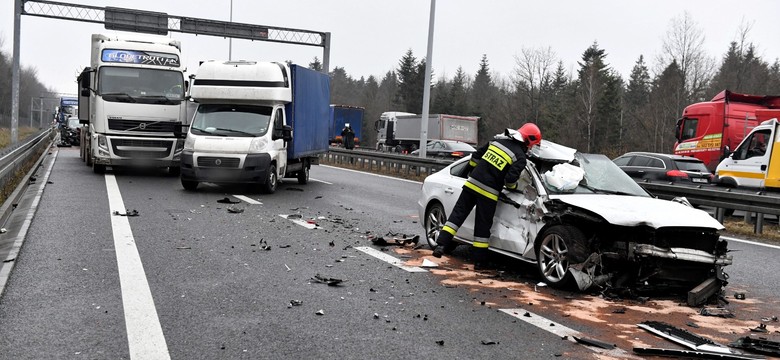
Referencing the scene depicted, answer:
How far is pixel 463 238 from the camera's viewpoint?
849 centimetres

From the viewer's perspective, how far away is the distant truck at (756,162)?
15820 mm

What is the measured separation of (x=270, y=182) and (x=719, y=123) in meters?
14.0

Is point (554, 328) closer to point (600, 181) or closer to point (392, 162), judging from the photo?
point (600, 181)

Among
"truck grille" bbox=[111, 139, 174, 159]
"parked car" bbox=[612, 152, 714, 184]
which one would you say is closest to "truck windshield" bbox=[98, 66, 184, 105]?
"truck grille" bbox=[111, 139, 174, 159]

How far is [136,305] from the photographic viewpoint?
581cm

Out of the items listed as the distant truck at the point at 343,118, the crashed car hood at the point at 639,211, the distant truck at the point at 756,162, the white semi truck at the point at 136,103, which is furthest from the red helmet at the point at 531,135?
the distant truck at the point at 343,118

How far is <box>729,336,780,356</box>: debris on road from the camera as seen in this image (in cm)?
500

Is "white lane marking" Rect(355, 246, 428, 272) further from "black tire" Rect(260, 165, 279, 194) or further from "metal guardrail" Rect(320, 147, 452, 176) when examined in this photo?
"metal guardrail" Rect(320, 147, 452, 176)

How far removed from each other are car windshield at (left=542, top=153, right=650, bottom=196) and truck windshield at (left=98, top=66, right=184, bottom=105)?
1338cm

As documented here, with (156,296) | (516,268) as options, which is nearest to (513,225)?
(516,268)

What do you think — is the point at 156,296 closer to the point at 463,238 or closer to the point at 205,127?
the point at 463,238

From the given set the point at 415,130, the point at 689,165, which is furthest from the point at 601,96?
the point at 689,165

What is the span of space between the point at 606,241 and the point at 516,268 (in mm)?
1610

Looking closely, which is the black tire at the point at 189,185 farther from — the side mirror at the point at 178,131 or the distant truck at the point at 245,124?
the side mirror at the point at 178,131
